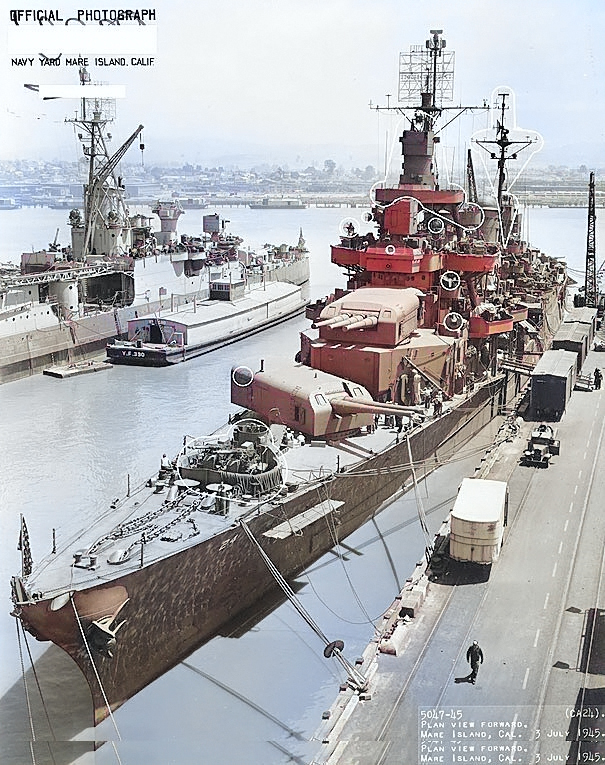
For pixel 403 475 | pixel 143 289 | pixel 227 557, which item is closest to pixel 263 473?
pixel 227 557

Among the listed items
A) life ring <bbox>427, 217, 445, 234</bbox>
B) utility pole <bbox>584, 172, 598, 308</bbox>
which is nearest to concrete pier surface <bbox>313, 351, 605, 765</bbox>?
life ring <bbox>427, 217, 445, 234</bbox>

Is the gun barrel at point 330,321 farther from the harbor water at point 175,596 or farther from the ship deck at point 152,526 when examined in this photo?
the harbor water at point 175,596

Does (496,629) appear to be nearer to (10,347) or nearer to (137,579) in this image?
(137,579)

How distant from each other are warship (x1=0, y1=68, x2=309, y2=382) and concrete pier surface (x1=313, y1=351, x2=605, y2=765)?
774 inches

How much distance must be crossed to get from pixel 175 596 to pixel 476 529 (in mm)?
4684

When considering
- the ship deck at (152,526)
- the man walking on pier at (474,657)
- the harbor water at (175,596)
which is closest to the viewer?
the man walking on pier at (474,657)

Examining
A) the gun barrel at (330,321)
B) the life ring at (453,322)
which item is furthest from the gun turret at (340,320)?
the life ring at (453,322)

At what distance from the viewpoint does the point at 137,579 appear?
1105 centimetres

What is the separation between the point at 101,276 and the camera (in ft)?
119

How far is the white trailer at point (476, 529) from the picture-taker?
43.8 ft

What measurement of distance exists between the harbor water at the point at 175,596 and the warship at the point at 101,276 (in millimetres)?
2175

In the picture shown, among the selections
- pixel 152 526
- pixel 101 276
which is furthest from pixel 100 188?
pixel 152 526

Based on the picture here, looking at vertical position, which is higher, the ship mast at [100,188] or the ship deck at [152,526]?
the ship mast at [100,188]

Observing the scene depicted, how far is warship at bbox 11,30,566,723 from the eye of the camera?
11133 millimetres
